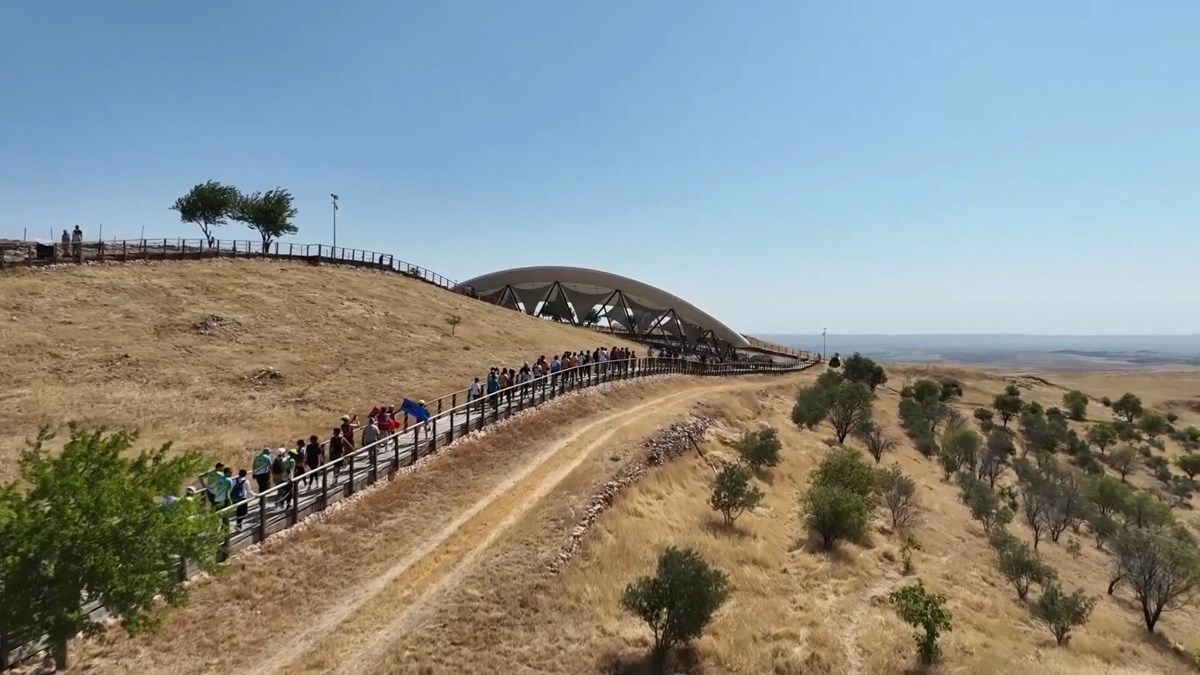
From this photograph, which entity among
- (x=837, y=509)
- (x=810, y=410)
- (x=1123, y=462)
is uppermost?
(x=810, y=410)

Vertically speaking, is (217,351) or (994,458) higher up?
(217,351)

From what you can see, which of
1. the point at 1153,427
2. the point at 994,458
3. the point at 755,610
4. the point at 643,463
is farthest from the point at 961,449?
the point at 1153,427

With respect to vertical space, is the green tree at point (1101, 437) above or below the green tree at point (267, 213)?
below

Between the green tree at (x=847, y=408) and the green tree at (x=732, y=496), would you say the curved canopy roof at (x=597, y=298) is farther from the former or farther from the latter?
the green tree at (x=732, y=496)

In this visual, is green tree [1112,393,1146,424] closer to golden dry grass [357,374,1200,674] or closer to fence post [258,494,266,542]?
golden dry grass [357,374,1200,674]

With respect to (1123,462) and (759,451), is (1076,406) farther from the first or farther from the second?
(759,451)

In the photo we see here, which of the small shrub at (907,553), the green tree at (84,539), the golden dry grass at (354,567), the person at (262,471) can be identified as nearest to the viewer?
the green tree at (84,539)

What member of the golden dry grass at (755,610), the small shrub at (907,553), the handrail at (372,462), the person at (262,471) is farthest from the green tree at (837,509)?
the person at (262,471)
